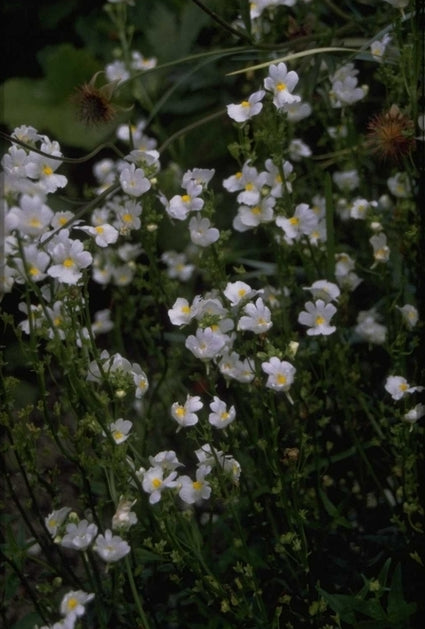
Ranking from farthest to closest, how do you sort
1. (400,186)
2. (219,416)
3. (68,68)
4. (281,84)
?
(68,68) → (400,186) → (281,84) → (219,416)

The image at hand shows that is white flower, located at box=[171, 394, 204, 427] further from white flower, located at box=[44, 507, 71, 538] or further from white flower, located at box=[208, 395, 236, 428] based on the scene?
white flower, located at box=[44, 507, 71, 538]

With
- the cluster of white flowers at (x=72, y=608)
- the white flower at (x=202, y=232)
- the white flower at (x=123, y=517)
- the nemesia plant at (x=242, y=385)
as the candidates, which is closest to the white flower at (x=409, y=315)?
the nemesia plant at (x=242, y=385)

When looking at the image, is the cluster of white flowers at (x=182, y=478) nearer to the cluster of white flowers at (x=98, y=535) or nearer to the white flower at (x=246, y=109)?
the cluster of white flowers at (x=98, y=535)

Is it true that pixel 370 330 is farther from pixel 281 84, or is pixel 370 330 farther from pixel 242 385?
pixel 281 84

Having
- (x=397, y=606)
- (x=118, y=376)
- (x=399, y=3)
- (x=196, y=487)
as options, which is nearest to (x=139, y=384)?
(x=118, y=376)

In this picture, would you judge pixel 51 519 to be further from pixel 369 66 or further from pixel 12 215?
pixel 369 66
